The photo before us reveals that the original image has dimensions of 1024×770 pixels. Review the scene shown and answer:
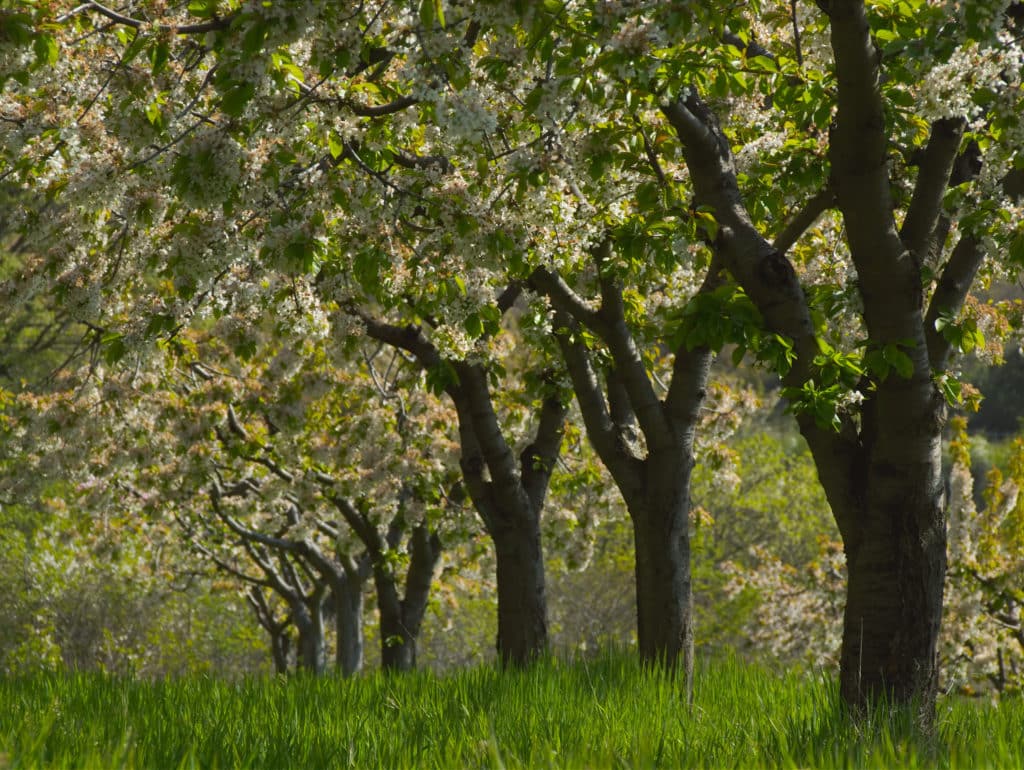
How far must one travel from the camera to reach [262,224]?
6566 mm

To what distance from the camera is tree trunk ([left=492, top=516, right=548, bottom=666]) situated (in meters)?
9.43

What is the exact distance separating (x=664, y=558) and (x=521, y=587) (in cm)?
244

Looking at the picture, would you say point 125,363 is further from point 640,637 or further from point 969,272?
point 969,272

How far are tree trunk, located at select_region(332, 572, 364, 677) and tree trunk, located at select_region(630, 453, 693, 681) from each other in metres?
8.58

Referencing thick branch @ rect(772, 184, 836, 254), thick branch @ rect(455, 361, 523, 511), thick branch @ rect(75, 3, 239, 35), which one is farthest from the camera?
thick branch @ rect(455, 361, 523, 511)

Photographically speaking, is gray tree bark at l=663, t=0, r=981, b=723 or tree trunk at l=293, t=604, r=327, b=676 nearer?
gray tree bark at l=663, t=0, r=981, b=723

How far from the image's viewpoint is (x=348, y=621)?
1541 cm

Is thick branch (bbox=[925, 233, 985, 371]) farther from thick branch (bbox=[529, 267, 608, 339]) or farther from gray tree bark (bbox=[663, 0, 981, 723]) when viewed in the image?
thick branch (bbox=[529, 267, 608, 339])

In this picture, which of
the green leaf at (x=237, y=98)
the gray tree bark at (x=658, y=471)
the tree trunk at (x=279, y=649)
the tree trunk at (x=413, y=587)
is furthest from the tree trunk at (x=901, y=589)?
the tree trunk at (x=279, y=649)

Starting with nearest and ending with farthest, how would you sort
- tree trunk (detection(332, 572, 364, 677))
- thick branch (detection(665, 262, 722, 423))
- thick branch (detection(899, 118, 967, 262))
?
thick branch (detection(899, 118, 967, 262)) → thick branch (detection(665, 262, 722, 423)) → tree trunk (detection(332, 572, 364, 677))

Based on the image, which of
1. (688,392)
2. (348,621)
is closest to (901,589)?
(688,392)

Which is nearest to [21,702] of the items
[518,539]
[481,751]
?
[481,751]

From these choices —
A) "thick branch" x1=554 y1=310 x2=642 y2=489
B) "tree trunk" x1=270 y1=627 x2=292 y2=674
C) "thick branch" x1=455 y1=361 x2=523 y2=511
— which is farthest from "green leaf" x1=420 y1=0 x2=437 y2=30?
"tree trunk" x1=270 y1=627 x2=292 y2=674

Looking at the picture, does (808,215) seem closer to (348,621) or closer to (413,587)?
(413,587)
